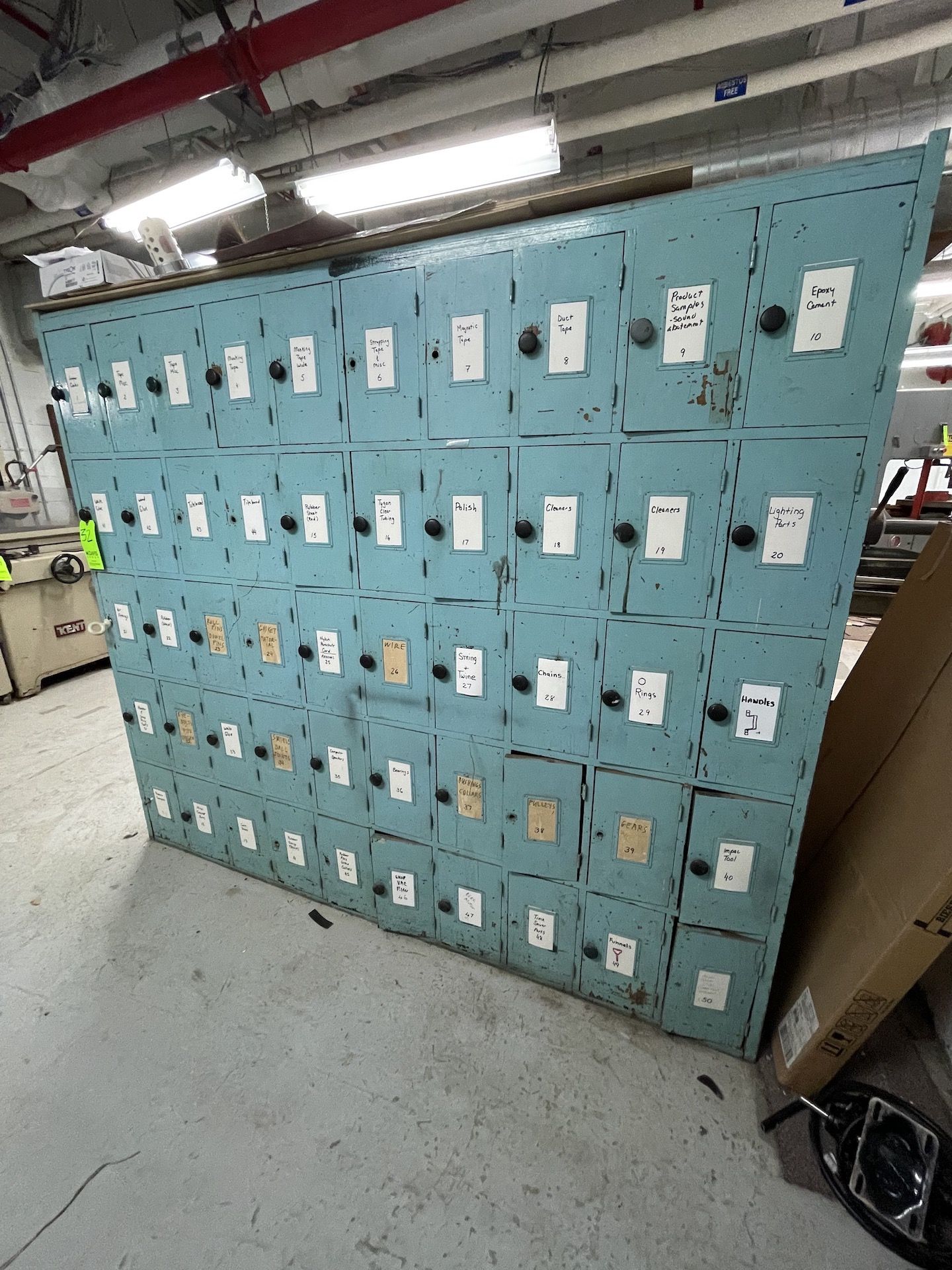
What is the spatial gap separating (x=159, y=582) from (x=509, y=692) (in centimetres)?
146

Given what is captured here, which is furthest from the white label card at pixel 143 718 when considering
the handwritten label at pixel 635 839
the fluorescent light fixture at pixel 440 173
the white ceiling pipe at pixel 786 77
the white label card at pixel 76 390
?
the white ceiling pipe at pixel 786 77

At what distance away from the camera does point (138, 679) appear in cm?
215

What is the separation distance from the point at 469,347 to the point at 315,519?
0.68 m

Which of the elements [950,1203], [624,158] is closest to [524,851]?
[950,1203]

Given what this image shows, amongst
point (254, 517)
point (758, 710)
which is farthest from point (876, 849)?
point (254, 517)

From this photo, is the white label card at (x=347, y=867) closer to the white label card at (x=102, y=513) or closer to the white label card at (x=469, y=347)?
the white label card at (x=102, y=513)

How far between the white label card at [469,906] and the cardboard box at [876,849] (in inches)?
36.7

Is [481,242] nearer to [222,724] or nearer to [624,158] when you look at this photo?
[222,724]

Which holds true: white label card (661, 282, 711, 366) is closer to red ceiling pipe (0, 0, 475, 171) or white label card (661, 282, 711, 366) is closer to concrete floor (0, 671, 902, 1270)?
red ceiling pipe (0, 0, 475, 171)

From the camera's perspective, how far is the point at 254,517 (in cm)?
167

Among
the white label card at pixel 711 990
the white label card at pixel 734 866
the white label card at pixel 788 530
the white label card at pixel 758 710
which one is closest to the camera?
the white label card at pixel 788 530

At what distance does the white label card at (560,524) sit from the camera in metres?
1.26

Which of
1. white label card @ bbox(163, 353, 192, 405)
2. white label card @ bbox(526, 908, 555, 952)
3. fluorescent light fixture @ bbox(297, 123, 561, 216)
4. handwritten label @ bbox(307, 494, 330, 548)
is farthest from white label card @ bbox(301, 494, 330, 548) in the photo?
fluorescent light fixture @ bbox(297, 123, 561, 216)

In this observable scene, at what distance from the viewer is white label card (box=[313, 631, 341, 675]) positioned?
167 cm
